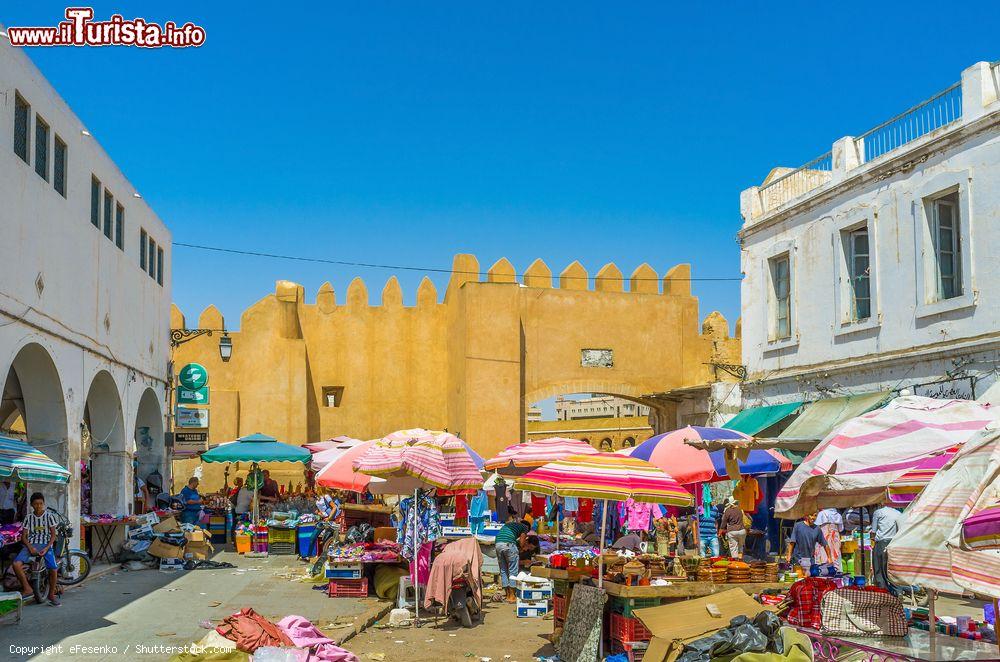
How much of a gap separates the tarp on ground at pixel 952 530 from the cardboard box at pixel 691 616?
2772mm

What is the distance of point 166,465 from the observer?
22141 millimetres

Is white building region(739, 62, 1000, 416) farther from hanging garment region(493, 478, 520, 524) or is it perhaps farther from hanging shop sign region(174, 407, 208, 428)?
hanging shop sign region(174, 407, 208, 428)

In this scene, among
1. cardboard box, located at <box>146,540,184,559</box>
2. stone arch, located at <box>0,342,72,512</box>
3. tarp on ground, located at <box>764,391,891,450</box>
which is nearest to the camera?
stone arch, located at <box>0,342,72,512</box>

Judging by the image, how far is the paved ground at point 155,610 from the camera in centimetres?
998

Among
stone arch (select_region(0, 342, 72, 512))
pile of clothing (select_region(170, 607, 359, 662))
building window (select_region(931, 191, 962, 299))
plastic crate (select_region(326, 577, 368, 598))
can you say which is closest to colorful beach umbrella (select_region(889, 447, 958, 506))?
pile of clothing (select_region(170, 607, 359, 662))

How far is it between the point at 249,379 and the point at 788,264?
647 inches

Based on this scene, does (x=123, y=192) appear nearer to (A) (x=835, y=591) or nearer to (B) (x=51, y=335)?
(B) (x=51, y=335)

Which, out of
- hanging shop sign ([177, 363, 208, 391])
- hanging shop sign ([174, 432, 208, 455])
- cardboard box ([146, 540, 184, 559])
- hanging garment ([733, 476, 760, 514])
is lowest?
cardboard box ([146, 540, 184, 559])

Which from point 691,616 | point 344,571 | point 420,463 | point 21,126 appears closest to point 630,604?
point 691,616

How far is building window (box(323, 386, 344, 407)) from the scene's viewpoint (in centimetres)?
3158

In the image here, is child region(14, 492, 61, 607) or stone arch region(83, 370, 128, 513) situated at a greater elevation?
stone arch region(83, 370, 128, 513)

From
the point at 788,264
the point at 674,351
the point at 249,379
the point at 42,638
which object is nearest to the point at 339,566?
the point at 42,638

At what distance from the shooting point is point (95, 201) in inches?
647

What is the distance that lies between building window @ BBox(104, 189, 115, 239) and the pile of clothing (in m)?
9.96
